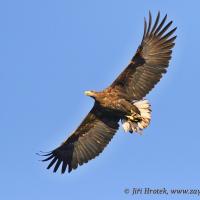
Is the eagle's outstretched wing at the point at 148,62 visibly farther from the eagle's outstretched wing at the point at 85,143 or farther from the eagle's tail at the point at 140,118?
the eagle's outstretched wing at the point at 85,143

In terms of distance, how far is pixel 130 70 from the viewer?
541 inches

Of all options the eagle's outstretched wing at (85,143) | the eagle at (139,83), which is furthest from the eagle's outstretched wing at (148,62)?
the eagle's outstretched wing at (85,143)

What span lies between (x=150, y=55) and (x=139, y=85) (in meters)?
0.78

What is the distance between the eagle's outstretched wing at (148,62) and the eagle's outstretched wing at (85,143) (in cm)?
127

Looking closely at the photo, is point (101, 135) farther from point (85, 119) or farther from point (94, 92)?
point (94, 92)

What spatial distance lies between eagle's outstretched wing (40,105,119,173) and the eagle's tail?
83cm

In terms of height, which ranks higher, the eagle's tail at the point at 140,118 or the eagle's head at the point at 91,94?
the eagle's head at the point at 91,94

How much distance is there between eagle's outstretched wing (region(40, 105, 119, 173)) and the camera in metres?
14.7

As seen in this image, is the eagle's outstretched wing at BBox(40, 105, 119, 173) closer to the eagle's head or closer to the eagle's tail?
the eagle's tail

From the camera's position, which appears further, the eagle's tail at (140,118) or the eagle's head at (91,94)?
the eagle's tail at (140,118)

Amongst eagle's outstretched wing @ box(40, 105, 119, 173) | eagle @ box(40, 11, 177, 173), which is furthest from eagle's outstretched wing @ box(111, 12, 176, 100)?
eagle's outstretched wing @ box(40, 105, 119, 173)

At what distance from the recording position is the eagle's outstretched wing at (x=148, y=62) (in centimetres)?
1375

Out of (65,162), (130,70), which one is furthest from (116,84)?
(65,162)

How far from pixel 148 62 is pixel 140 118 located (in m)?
1.38
